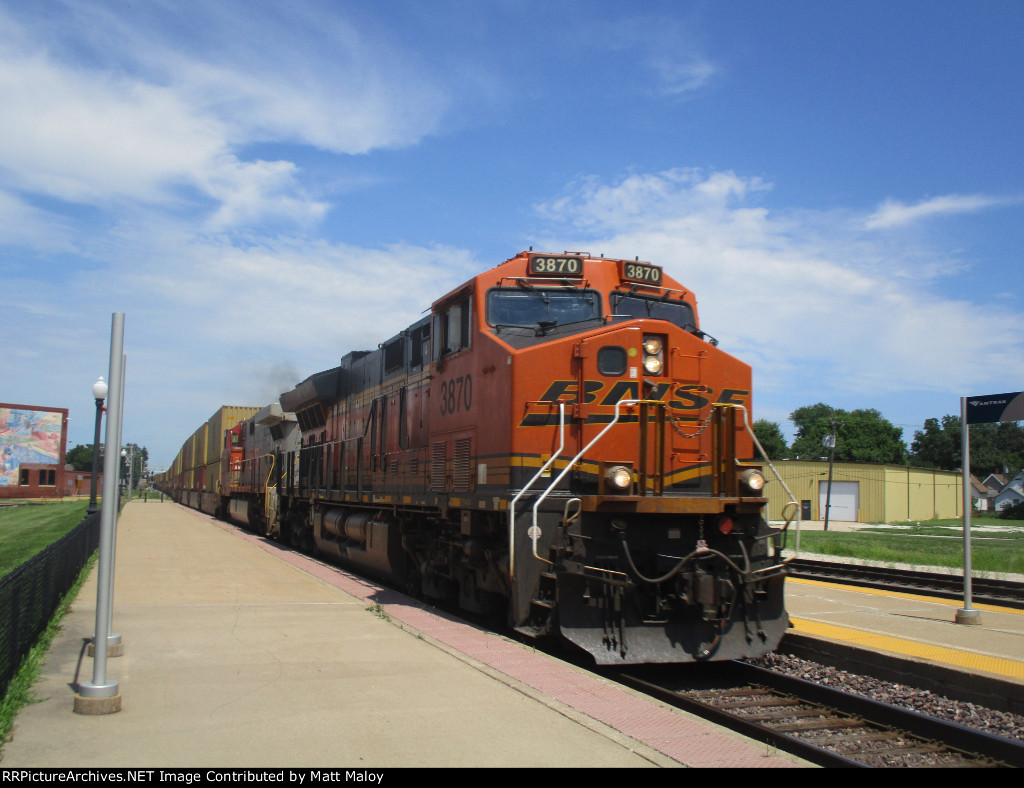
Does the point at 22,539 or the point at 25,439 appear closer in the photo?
the point at 22,539

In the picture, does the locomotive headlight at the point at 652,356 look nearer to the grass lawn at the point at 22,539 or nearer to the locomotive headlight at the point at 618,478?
the locomotive headlight at the point at 618,478

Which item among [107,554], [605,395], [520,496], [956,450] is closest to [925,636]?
[605,395]

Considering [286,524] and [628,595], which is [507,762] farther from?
[286,524]

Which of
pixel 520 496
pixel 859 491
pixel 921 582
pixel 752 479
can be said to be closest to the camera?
pixel 520 496

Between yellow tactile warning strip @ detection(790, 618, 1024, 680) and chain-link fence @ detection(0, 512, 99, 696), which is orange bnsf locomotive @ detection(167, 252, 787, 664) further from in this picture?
chain-link fence @ detection(0, 512, 99, 696)

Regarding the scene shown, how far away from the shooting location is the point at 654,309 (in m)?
9.46

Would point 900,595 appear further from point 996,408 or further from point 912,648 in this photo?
point 912,648

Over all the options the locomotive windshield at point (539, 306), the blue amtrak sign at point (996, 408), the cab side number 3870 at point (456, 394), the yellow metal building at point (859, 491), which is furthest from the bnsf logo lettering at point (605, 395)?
the yellow metal building at point (859, 491)

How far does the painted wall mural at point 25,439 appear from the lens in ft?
233

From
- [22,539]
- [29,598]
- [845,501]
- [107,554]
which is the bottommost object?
[22,539]

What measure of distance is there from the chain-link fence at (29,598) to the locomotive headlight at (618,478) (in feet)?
16.3

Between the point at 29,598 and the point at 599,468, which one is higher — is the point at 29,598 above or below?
below

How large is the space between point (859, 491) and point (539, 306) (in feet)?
165

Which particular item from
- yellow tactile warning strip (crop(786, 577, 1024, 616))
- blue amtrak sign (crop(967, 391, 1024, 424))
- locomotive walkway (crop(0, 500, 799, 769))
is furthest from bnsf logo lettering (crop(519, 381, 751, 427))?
yellow tactile warning strip (crop(786, 577, 1024, 616))
